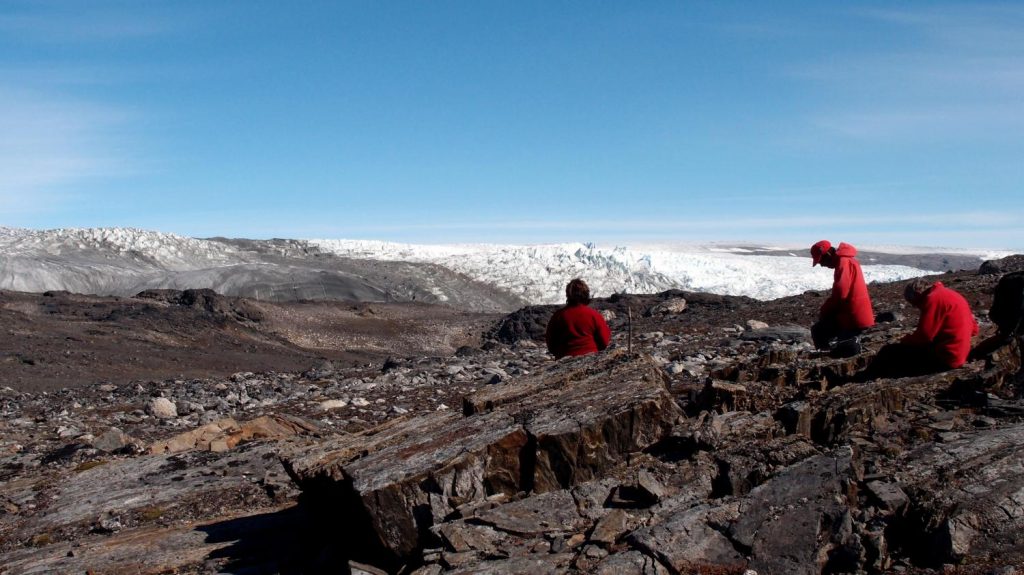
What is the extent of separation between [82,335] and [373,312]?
1282 cm

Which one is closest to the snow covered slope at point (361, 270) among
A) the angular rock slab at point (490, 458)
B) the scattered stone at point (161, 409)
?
the scattered stone at point (161, 409)

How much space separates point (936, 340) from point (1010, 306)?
4.05 feet

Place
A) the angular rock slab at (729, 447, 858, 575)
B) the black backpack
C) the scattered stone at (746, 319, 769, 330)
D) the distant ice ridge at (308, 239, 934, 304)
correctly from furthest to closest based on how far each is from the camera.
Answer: the distant ice ridge at (308, 239, 934, 304)
the scattered stone at (746, 319, 769, 330)
the black backpack
the angular rock slab at (729, 447, 858, 575)

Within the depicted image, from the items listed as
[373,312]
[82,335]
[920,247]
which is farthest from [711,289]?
[920,247]

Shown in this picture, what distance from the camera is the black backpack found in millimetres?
7934

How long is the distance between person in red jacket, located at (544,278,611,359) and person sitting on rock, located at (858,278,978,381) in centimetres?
261

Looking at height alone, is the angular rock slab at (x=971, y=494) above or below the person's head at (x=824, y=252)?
below

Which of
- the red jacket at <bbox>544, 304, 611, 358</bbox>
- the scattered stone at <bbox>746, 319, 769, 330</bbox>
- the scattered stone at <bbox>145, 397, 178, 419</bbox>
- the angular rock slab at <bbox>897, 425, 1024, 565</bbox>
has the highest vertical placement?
the red jacket at <bbox>544, 304, 611, 358</bbox>

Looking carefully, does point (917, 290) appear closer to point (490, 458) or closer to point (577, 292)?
point (577, 292)

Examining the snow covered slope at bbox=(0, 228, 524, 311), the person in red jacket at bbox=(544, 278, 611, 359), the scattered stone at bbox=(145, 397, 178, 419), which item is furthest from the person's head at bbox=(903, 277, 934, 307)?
the snow covered slope at bbox=(0, 228, 524, 311)

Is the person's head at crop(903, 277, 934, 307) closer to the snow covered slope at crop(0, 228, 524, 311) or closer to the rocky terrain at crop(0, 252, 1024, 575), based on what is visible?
the rocky terrain at crop(0, 252, 1024, 575)

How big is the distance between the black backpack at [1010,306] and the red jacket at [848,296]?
1276 mm

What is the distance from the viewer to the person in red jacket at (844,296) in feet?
30.1

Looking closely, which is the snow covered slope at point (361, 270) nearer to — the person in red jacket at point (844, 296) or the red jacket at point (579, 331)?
the red jacket at point (579, 331)
